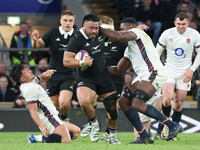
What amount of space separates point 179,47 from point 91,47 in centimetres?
226

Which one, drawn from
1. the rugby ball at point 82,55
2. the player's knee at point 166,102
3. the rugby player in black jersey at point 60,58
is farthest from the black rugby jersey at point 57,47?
the player's knee at point 166,102

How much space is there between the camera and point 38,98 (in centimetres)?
614

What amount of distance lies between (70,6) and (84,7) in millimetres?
506

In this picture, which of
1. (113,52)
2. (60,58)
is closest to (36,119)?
(60,58)

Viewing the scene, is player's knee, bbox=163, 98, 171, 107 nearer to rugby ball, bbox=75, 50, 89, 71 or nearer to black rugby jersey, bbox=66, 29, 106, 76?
black rugby jersey, bbox=66, 29, 106, 76

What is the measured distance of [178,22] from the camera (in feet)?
25.4

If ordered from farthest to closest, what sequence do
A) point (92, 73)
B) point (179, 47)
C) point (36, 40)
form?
point (179, 47), point (36, 40), point (92, 73)

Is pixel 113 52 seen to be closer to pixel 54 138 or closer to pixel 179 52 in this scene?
pixel 179 52

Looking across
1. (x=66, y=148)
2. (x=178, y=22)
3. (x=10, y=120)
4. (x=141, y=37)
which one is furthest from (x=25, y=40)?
(x=66, y=148)

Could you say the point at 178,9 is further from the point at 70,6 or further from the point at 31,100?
the point at 31,100

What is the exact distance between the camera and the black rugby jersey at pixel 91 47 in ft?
20.8

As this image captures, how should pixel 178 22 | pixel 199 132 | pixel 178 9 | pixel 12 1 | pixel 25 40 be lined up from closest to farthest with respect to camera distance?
pixel 178 22 → pixel 199 132 → pixel 25 40 → pixel 178 9 → pixel 12 1

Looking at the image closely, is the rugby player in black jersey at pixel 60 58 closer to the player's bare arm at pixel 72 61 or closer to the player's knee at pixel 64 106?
the player's knee at pixel 64 106

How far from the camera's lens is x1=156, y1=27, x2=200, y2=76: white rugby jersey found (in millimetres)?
7797
